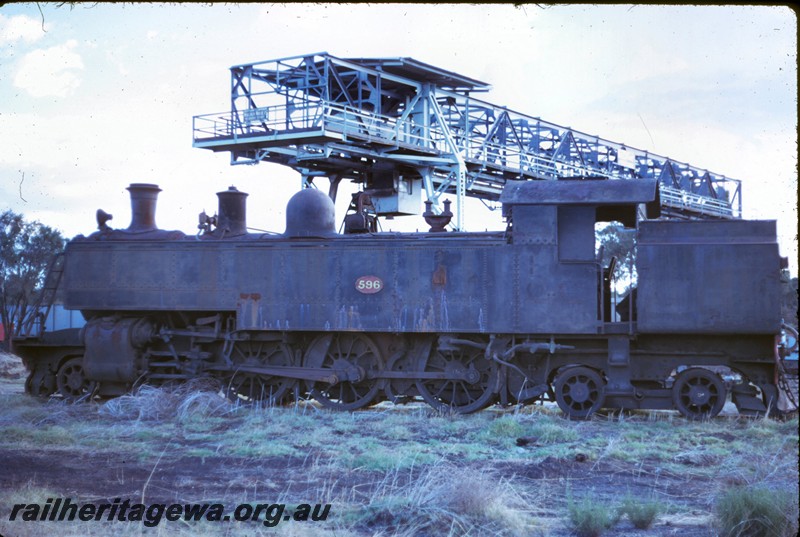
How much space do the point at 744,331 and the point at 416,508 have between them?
7.88 metres

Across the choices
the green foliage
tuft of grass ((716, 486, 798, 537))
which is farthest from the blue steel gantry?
tuft of grass ((716, 486, 798, 537))

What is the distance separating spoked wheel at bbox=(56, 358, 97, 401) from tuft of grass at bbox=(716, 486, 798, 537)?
12558 millimetres

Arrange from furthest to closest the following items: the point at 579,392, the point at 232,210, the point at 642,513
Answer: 1. the point at 232,210
2. the point at 579,392
3. the point at 642,513

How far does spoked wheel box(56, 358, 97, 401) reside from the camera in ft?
54.1

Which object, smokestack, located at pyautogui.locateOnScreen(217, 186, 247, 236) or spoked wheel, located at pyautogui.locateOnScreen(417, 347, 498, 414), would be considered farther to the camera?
smokestack, located at pyautogui.locateOnScreen(217, 186, 247, 236)

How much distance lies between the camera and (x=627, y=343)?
13883 mm

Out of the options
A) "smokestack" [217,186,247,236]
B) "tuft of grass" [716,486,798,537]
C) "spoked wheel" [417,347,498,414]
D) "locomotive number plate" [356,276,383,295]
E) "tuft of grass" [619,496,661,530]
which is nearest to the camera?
"tuft of grass" [716,486,798,537]

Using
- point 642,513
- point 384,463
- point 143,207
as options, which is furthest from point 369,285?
point 642,513

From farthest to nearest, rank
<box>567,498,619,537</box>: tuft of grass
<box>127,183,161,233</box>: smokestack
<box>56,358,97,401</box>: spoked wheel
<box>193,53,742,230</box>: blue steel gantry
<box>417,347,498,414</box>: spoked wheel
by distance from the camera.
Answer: <box>193,53,742,230</box>: blue steel gantry
<box>127,183,161,233</box>: smokestack
<box>56,358,97,401</box>: spoked wheel
<box>417,347,498,414</box>: spoked wheel
<box>567,498,619,537</box>: tuft of grass

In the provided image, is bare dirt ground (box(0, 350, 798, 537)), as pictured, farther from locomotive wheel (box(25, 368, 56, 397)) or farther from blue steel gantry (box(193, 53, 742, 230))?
blue steel gantry (box(193, 53, 742, 230))

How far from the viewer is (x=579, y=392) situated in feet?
46.1

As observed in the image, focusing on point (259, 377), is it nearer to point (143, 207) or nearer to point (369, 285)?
point (369, 285)

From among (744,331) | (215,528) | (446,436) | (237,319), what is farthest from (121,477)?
(744,331)

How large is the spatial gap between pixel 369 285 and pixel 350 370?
1509 mm
